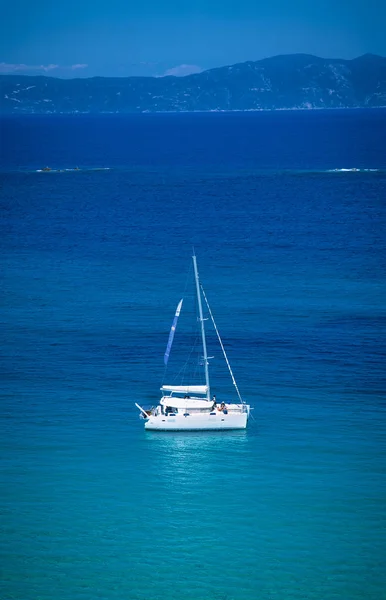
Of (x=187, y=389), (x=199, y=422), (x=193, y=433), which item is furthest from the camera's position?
(x=187, y=389)

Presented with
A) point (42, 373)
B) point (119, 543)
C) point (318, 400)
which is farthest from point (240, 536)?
point (42, 373)

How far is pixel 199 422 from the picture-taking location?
2440 inches

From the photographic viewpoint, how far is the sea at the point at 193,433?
48062mm

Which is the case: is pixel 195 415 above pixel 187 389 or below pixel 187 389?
below

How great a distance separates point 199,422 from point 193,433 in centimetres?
86

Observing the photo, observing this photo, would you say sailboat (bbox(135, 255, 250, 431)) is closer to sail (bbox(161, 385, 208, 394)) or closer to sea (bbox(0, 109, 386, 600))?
sea (bbox(0, 109, 386, 600))

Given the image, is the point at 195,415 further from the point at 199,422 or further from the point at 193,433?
the point at 193,433

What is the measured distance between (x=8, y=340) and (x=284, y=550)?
129 ft

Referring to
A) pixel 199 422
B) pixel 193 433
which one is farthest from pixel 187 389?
pixel 193 433

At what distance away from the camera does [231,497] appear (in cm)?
5462

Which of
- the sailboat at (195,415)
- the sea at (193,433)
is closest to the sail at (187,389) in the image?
the sailboat at (195,415)

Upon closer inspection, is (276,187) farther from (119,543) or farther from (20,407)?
(119,543)

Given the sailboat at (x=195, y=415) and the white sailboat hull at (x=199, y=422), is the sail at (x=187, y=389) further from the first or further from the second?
the white sailboat hull at (x=199, y=422)

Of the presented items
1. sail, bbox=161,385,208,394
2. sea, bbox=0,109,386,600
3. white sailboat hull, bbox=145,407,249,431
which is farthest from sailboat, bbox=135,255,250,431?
sail, bbox=161,385,208,394
